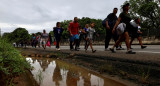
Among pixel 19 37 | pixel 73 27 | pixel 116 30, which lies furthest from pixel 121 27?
pixel 19 37

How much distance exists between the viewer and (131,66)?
302 cm

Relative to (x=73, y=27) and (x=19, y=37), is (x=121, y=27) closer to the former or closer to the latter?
(x=73, y=27)

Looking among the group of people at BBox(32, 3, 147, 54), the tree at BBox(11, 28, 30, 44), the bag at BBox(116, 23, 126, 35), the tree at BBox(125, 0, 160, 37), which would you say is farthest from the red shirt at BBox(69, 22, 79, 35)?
the tree at BBox(125, 0, 160, 37)

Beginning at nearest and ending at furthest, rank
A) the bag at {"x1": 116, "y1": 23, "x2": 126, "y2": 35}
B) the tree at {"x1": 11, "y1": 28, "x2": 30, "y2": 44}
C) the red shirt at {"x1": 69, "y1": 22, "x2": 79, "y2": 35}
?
the bag at {"x1": 116, "y1": 23, "x2": 126, "y2": 35}, the red shirt at {"x1": 69, "y1": 22, "x2": 79, "y2": 35}, the tree at {"x1": 11, "y1": 28, "x2": 30, "y2": 44}

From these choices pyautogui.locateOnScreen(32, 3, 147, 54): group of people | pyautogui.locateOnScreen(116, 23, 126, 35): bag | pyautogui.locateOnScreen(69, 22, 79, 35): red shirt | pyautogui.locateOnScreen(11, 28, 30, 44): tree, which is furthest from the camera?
pyautogui.locateOnScreen(11, 28, 30, 44): tree

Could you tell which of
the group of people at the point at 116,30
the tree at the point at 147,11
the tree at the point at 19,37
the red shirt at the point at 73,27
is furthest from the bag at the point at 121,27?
the tree at the point at 147,11

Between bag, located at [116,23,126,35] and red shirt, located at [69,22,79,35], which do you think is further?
red shirt, located at [69,22,79,35]

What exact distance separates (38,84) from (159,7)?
32.6 metres

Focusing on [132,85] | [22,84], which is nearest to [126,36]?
[132,85]

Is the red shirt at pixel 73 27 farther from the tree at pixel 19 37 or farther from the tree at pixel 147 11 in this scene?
the tree at pixel 147 11

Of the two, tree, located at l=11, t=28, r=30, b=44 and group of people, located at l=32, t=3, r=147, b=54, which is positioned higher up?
tree, located at l=11, t=28, r=30, b=44

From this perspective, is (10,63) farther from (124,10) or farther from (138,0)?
(138,0)

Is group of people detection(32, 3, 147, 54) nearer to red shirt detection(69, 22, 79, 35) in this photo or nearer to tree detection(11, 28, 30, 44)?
red shirt detection(69, 22, 79, 35)

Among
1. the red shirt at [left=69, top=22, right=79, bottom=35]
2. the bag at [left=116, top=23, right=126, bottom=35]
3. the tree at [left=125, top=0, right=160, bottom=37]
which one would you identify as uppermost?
the tree at [left=125, top=0, right=160, bottom=37]
